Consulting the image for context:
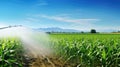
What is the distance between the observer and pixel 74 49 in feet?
43.4

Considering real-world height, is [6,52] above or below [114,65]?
above

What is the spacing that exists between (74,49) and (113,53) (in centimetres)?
311

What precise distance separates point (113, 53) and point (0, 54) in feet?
14.6

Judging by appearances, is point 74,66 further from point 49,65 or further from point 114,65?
point 114,65

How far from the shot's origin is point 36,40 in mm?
29969

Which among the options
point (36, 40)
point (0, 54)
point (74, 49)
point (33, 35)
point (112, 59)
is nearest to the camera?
point (0, 54)

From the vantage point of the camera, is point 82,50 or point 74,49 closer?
point 82,50

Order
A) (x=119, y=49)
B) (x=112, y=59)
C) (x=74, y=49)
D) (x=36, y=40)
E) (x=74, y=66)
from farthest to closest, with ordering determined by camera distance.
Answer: (x=36, y=40), (x=74, y=49), (x=74, y=66), (x=119, y=49), (x=112, y=59)

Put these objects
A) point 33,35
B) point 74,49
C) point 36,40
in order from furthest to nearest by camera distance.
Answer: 1. point 33,35
2. point 36,40
3. point 74,49

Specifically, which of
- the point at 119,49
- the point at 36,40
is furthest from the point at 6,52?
the point at 36,40

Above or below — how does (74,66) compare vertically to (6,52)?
below

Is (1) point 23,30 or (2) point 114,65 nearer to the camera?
(2) point 114,65

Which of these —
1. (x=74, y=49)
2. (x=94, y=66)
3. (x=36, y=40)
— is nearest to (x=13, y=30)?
(x=36, y=40)

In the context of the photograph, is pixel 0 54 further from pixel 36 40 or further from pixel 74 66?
pixel 36 40
